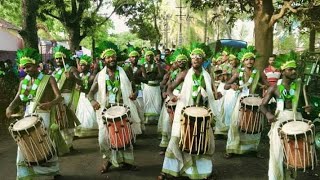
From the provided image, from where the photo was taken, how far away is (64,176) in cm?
707

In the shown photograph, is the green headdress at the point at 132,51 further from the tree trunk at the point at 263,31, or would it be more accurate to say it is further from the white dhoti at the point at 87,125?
the tree trunk at the point at 263,31

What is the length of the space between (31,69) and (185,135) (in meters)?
2.44

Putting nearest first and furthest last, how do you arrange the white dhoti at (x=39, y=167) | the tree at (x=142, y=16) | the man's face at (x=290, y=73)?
the man's face at (x=290, y=73)
the white dhoti at (x=39, y=167)
the tree at (x=142, y=16)

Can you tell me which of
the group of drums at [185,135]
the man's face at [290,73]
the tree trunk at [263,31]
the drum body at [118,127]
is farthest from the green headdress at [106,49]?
the tree trunk at [263,31]

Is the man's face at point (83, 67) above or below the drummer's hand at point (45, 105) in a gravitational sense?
above

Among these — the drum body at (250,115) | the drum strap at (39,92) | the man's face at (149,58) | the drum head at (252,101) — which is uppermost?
the man's face at (149,58)

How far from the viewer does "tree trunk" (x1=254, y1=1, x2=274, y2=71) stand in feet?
39.6

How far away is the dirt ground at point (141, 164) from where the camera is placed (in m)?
6.99

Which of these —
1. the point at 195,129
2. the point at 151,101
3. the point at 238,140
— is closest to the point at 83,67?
the point at 151,101

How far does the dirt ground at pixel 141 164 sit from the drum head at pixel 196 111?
4.50 ft

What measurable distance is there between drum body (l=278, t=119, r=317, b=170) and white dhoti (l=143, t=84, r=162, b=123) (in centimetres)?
692

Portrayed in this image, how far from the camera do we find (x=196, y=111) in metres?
6.10

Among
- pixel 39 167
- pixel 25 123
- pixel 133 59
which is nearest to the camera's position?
pixel 25 123

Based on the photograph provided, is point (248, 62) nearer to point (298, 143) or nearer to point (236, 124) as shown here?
point (236, 124)
